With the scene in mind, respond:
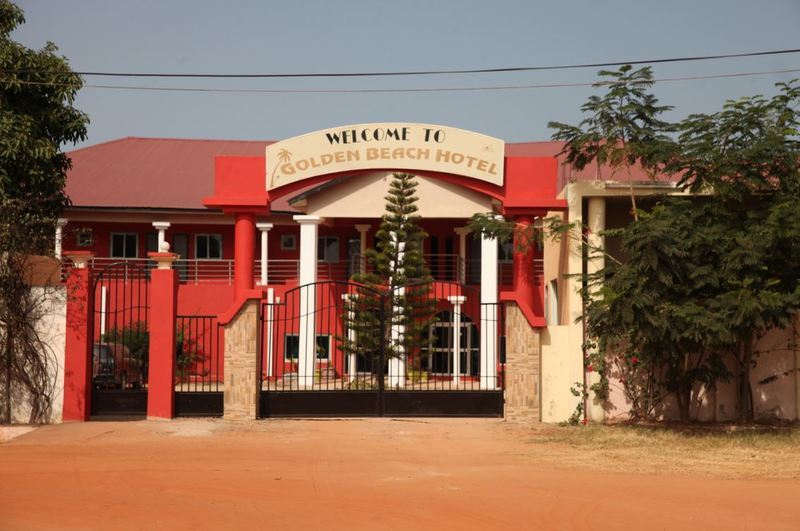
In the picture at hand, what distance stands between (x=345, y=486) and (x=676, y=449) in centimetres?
499

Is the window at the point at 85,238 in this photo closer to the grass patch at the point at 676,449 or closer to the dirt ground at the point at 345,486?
the dirt ground at the point at 345,486

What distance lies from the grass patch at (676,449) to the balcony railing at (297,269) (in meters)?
14.5

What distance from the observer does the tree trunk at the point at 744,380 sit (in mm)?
15289

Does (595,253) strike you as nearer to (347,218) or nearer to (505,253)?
(347,218)

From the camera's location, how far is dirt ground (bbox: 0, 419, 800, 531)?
8.81 meters

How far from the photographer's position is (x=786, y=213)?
13984 mm

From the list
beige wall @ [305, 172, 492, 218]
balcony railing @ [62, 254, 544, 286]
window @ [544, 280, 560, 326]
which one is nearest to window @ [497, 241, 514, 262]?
balcony railing @ [62, 254, 544, 286]

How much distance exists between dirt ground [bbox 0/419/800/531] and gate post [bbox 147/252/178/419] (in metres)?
1.25

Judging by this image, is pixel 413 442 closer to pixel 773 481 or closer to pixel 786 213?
pixel 773 481

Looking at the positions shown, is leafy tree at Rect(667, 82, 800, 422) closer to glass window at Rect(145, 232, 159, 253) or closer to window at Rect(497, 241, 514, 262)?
window at Rect(497, 241, 514, 262)

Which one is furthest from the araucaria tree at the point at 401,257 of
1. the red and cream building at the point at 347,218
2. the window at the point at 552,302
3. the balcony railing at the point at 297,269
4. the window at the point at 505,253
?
the window at the point at 552,302

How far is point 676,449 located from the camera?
13.1 metres

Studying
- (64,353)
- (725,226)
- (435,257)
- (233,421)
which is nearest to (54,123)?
(64,353)

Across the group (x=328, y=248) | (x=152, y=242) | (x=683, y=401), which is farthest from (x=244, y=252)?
(x=152, y=242)
